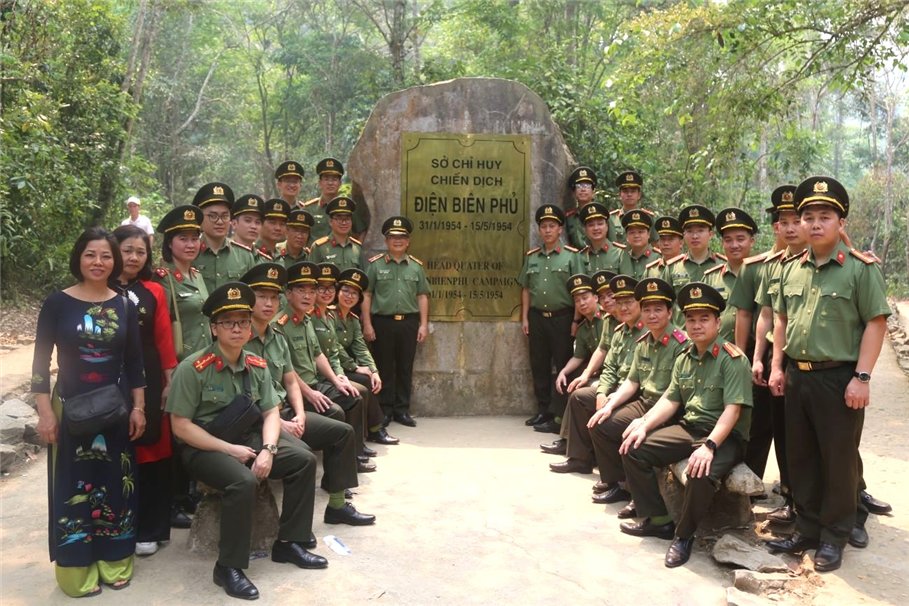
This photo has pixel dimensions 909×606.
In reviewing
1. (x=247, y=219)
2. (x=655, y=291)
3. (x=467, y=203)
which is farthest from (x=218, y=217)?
(x=655, y=291)

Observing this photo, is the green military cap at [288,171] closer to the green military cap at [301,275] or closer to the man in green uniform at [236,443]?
the green military cap at [301,275]

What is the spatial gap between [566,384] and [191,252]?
3041 millimetres

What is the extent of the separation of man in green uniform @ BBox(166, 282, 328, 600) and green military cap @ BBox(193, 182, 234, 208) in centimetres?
150

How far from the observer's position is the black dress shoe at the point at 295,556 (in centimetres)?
371

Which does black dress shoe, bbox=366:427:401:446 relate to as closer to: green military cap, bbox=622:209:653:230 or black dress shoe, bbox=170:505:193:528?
black dress shoe, bbox=170:505:193:528

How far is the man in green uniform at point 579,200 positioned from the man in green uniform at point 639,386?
85.3 inches

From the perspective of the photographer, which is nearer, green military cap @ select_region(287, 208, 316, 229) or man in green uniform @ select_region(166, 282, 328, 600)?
man in green uniform @ select_region(166, 282, 328, 600)

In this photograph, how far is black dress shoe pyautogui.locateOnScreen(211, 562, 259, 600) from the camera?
11.1 ft

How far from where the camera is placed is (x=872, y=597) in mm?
3391

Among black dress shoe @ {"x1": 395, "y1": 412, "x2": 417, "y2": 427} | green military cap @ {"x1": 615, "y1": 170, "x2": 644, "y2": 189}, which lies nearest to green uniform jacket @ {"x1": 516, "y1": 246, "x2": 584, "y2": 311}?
green military cap @ {"x1": 615, "y1": 170, "x2": 644, "y2": 189}

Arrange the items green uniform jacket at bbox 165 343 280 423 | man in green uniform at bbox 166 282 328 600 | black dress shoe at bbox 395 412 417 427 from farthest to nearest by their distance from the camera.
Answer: black dress shoe at bbox 395 412 417 427, green uniform jacket at bbox 165 343 280 423, man in green uniform at bbox 166 282 328 600

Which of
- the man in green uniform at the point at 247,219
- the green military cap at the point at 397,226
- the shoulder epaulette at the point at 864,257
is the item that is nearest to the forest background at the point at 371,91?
the green military cap at the point at 397,226

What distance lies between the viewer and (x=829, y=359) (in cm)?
370

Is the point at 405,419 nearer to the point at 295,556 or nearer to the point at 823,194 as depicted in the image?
the point at 295,556
